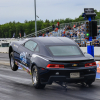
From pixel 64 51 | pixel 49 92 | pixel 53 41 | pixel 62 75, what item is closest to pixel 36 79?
pixel 49 92

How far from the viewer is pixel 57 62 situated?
766 centimetres

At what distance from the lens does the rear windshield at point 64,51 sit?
8.20m

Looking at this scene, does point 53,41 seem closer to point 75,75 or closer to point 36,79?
point 36,79

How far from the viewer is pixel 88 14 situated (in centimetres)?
→ 1422

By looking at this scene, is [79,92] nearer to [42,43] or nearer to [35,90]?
[35,90]

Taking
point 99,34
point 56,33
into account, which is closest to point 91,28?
point 99,34

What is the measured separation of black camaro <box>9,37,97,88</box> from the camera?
765 centimetres

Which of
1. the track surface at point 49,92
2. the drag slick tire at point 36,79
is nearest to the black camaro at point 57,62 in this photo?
the drag slick tire at point 36,79

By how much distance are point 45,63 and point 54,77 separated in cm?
51

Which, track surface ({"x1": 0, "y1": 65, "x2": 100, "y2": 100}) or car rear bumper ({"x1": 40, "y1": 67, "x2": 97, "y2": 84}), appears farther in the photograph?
car rear bumper ({"x1": 40, "y1": 67, "x2": 97, "y2": 84})

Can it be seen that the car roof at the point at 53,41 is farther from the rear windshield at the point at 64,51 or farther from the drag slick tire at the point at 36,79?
the drag slick tire at the point at 36,79

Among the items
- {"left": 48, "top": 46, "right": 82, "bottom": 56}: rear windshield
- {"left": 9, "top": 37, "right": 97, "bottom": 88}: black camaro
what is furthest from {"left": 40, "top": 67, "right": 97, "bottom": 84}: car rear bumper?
{"left": 48, "top": 46, "right": 82, "bottom": 56}: rear windshield

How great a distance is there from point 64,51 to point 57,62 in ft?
2.57

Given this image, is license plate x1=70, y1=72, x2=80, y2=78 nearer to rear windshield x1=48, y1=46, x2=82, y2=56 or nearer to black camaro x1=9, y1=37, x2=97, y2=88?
black camaro x1=9, y1=37, x2=97, y2=88
